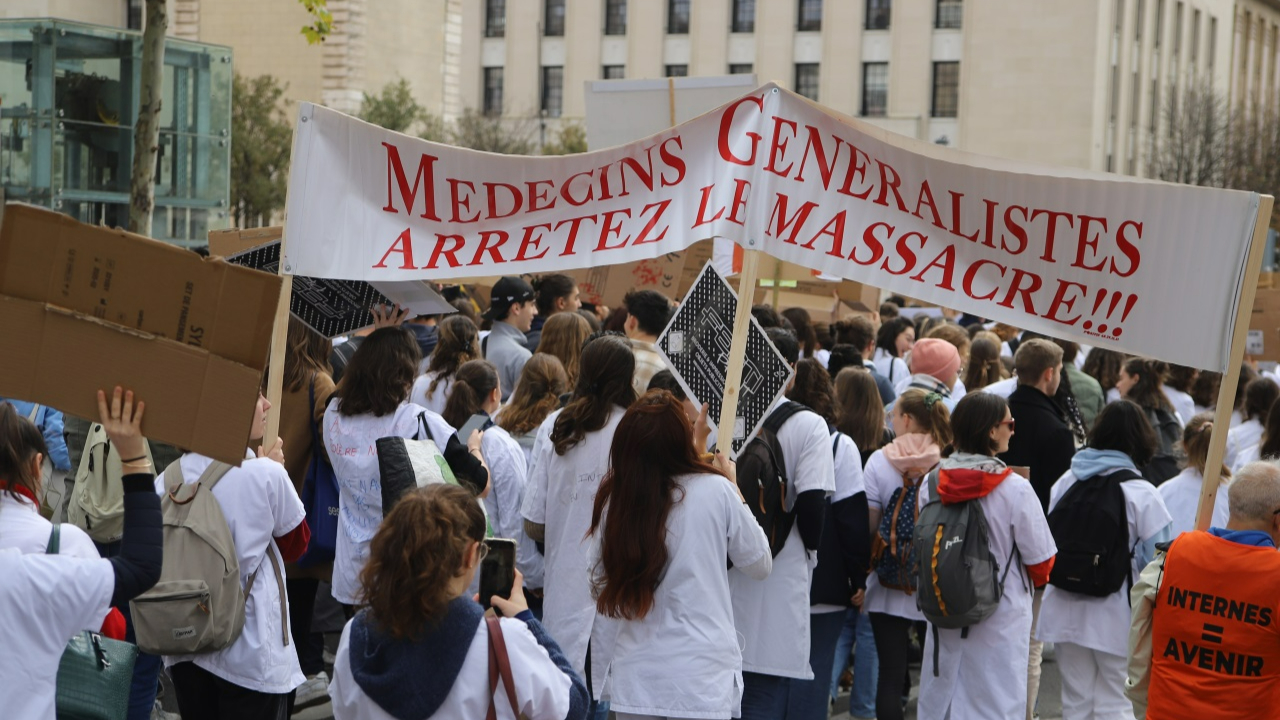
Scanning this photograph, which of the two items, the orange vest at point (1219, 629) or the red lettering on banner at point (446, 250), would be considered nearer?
the orange vest at point (1219, 629)

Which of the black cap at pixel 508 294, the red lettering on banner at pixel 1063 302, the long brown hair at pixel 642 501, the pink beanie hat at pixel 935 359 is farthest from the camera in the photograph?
the black cap at pixel 508 294

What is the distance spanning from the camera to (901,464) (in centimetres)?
680

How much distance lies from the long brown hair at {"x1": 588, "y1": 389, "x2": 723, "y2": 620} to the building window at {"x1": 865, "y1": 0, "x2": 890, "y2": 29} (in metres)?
A: 52.4

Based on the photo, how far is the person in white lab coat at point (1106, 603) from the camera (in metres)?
6.53

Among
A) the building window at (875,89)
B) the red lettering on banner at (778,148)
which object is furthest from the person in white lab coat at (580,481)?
the building window at (875,89)

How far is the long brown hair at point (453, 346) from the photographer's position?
7707 mm

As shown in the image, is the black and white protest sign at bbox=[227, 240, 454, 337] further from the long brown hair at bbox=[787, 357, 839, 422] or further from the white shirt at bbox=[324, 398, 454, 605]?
the long brown hair at bbox=[787, 357, 839, 422]

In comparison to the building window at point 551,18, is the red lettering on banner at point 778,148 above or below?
below

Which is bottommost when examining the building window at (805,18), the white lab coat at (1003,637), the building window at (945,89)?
the white lab coat at (1003,637)

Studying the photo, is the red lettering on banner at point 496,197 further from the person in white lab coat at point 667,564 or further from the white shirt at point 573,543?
the person in white lab coat at point 667,564

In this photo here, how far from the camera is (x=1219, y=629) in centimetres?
480

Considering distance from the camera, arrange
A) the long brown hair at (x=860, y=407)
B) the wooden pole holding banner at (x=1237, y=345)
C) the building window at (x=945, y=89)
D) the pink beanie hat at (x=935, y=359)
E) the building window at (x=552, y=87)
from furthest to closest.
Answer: the building window at (x=552, y=87), the building window at (x=945, y=89), the pink beanie hat at (x=935, y=359), the long brown hair at (x=860, y=407), the wooden pole holding banner at (x=1237, y=345)

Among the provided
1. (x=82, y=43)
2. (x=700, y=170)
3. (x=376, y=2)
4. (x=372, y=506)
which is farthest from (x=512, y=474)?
(x=376, y=2)

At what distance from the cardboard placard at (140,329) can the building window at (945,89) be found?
51.8 m
